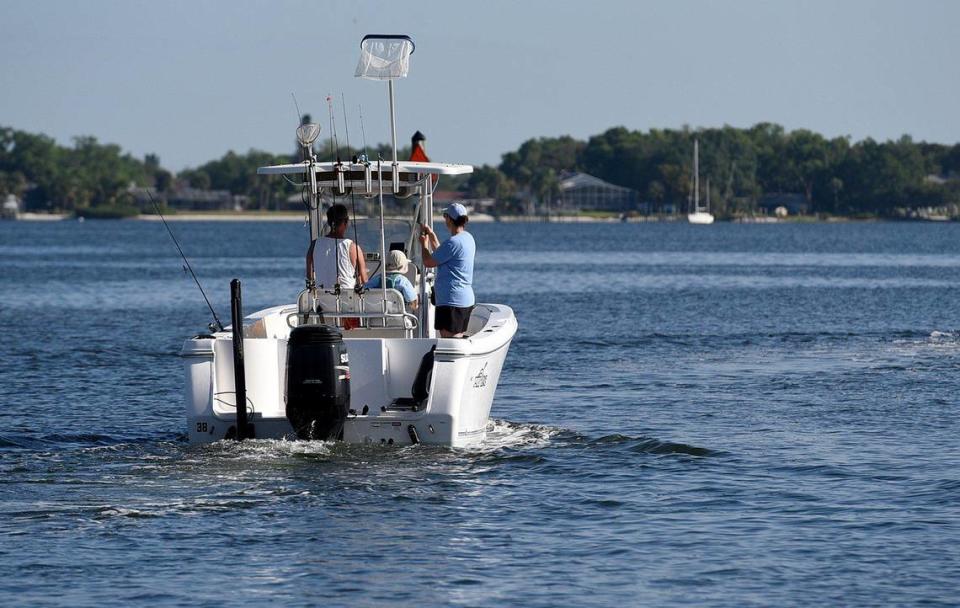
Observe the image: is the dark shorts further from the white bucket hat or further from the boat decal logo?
the white bucket hat

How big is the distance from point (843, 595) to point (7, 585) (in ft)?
17.8

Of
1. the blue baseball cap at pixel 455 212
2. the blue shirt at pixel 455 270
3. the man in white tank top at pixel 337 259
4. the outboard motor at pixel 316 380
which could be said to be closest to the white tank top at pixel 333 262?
the man in white tank top at pixel 337 259

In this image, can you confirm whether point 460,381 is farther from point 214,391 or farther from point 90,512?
point 90,512

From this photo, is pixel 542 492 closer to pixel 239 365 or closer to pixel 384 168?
pixel 239 365

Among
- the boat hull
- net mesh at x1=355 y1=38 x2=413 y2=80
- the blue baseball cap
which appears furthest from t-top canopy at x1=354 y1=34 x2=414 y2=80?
the boat hull

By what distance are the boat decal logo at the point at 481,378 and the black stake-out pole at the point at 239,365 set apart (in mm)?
2059

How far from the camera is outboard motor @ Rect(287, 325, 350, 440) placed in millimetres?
13117

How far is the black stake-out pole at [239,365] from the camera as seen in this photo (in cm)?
1309

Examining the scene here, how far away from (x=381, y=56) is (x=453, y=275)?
87.1 inches

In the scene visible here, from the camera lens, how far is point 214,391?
44.7 ft

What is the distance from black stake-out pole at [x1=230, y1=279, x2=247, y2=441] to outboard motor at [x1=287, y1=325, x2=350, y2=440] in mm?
401

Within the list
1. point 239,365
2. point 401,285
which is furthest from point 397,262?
point 239,365

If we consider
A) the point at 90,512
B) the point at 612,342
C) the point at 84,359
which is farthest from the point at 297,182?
the point at 612,342

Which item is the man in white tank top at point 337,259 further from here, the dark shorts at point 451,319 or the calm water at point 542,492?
the calm water at point 542,492
